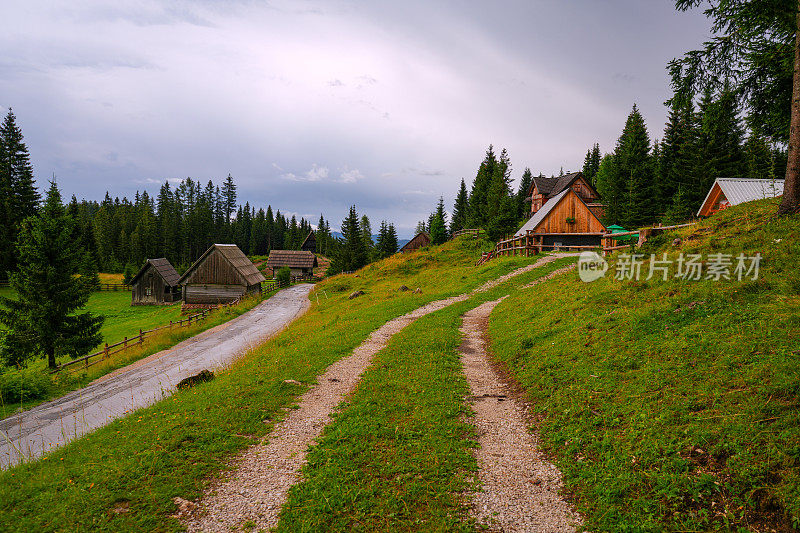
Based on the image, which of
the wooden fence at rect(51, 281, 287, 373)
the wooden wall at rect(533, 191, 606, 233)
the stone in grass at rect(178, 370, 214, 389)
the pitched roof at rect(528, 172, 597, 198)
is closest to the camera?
the stone in grass at rect(178, 370, 214, 389)

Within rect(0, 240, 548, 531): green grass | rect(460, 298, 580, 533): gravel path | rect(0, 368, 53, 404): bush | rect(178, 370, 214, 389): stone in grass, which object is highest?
rect(460, 298, 580, 533): gravel path

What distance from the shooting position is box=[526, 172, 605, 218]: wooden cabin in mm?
53656

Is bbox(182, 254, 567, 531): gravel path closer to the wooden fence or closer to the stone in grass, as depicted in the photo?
the stone in grass

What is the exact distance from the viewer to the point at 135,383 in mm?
15305

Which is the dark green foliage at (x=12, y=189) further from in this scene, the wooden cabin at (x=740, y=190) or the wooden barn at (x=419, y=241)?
the wooden cabin at (x=740, y=190)

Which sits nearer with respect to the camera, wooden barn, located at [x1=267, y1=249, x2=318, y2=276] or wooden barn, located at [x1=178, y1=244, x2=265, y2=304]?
wooden barn, located at [x1=178, y1=244, x2=265, y2=304]

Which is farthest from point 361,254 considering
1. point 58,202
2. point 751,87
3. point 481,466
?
point 481,466

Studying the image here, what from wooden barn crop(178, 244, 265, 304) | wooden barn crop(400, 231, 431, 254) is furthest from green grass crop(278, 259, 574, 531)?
wooden barn crop(400, 231, 431, 254)

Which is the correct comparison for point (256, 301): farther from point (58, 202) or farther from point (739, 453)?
point (739, 453)

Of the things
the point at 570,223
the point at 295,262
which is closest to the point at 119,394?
the point at 570,223

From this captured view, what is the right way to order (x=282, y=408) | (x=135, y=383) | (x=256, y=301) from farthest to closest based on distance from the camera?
(x=256, y=301) → (x=135, y=383) → (x=282, y=408)

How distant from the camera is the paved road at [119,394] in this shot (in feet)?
32.9

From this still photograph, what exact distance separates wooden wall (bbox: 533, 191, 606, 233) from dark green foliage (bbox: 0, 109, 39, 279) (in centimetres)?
6775

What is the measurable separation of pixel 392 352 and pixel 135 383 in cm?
1203
